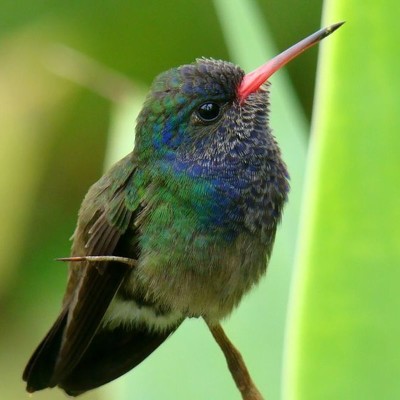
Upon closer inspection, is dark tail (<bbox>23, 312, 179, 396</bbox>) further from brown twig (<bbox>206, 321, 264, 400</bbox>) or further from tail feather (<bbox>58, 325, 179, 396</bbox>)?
brown twig (<bbox>206, 321, 264, 400</bbox>)

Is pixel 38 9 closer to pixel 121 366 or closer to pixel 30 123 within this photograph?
pixel 30 123

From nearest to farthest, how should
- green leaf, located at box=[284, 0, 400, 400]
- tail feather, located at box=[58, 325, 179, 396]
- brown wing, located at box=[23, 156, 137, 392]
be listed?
green leaf, located at box=[284, 0, 400, 400]
brown wing, located at box=[23, 156, 137, 392]
tail feather, located at box=[58, 325, 179, 396]

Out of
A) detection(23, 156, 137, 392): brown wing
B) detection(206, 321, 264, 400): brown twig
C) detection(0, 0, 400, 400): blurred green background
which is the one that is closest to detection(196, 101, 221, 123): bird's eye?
detection(23, 156, 137, 392): brown wing

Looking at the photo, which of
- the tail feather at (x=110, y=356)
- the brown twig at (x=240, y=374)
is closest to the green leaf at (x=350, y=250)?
the brown twig at (x=240, y=374)

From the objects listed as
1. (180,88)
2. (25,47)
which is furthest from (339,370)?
(25,47)

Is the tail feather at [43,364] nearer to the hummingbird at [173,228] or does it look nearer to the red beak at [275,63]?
the hummingbird at [173,228]
